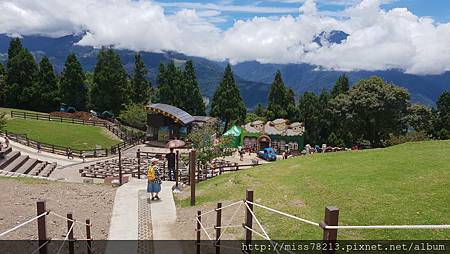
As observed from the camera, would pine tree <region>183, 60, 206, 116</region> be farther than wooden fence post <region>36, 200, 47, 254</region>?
Yes

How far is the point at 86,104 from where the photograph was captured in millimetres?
66562

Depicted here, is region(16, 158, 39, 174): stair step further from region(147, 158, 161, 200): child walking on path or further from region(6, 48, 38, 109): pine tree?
region(6, 48, 38, 109): pine tree

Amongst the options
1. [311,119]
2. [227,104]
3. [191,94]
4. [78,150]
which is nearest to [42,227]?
[78,150]

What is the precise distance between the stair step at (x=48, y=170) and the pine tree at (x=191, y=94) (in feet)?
122

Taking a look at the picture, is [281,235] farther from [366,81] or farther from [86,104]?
[86,104]

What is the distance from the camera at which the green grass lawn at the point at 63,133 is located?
42.4 m

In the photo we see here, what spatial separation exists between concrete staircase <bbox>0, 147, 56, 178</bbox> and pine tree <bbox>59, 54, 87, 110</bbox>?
37.3 metres

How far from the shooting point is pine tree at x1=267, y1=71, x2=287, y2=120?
73.3 m

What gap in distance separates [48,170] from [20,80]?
4275 centimetres

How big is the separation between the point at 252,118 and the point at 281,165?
199 ft

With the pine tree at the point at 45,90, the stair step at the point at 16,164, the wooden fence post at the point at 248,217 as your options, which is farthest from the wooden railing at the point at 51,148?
the wooden fence post at the point at 248,217

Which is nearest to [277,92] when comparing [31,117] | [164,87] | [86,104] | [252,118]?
[252,118]

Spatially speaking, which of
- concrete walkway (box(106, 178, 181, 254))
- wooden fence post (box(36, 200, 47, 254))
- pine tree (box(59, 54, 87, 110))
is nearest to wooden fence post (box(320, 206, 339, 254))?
wooden fence post (box(36, 200, 47, 254))

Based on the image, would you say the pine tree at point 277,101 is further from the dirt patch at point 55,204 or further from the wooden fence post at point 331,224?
the wooden fence post at point 331,224
